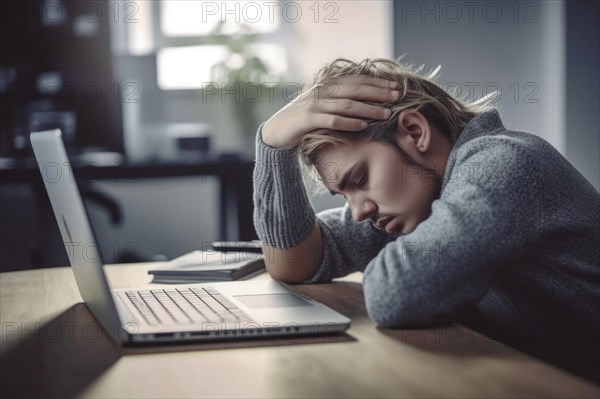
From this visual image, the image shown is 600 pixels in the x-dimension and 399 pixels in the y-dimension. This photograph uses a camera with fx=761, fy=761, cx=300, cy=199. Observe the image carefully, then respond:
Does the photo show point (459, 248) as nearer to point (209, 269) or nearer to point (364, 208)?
point (364, 208)

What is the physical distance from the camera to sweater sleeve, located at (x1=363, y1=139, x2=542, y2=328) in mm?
875

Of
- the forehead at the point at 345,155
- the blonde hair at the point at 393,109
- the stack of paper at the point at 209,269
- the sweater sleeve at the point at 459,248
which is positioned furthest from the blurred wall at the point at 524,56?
the sweater sleeve at the point at 459,248

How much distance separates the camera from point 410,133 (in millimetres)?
1154

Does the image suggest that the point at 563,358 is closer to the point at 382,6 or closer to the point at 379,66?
the point at 379,66

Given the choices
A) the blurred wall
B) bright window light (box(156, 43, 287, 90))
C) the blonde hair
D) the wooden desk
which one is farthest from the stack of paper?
bright window light (box(156, 43, 287, 90))

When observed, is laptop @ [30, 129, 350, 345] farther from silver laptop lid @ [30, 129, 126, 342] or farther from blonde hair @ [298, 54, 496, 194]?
blonde hair @ [298, 54, 496, 194]

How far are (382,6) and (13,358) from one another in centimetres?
303

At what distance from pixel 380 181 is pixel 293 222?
0.85 feet

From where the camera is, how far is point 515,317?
1.08 meters

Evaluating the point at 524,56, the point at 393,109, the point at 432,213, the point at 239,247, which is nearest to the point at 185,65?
the point at 524,56

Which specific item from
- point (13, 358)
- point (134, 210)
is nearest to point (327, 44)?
point (134, 210)

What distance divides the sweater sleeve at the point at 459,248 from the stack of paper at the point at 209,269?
1.37 feet

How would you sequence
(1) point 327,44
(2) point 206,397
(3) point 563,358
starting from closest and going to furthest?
(2) point 206,397
(3) point 563,358
(1) point 327,44

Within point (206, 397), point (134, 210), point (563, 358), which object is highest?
point (206, 397)
